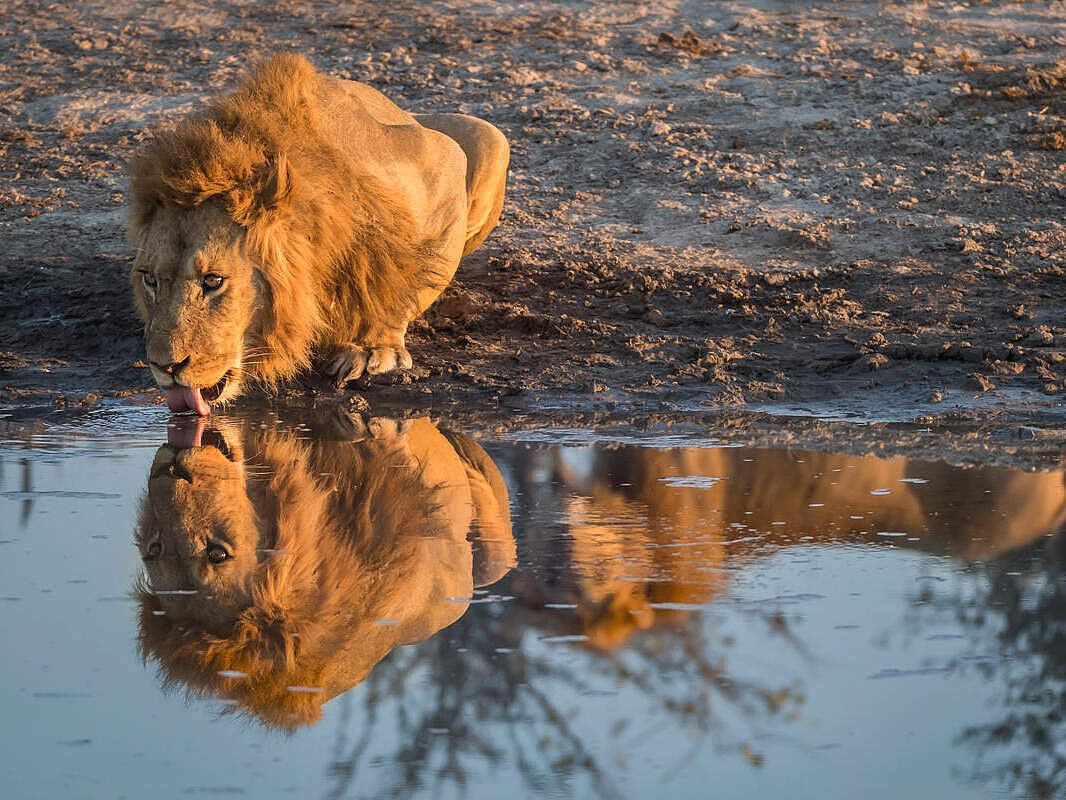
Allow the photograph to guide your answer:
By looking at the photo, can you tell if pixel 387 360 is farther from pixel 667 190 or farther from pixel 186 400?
pixel 667 190

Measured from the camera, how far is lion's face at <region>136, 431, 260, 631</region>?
3.41 metres

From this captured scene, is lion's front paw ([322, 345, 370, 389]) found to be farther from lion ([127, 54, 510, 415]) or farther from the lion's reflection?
the lion's reflection

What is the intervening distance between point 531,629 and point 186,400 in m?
2.83

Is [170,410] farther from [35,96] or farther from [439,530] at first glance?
[35,96]

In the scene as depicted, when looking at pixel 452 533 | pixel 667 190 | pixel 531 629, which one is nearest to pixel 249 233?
pixel 452 533

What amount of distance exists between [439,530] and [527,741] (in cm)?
144

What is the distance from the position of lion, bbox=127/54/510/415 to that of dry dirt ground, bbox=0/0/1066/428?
0.48m

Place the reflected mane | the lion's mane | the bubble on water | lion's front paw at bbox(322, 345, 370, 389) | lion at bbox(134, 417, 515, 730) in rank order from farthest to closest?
lion's front paw at bbox(322, 345, 370, 389)
the lion's mane
the bubble on water
lion at bbox(134, 417, 515, 730)
the reflected mane

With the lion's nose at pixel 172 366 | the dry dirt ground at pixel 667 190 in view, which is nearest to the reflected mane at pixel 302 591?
the lion's nose at pixel 172 366

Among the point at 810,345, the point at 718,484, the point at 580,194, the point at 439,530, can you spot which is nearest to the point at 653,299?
the point at 810,345

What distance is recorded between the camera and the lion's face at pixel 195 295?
532 centimetres

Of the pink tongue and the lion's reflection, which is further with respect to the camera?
the pink tongue

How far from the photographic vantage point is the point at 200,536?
397cm

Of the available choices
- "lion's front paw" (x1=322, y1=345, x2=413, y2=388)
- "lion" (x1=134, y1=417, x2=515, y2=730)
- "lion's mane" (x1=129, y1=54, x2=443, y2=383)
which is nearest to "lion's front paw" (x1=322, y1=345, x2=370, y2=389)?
"lion's front paw" (x1=322, y1=345, x2=413, y2=388)
